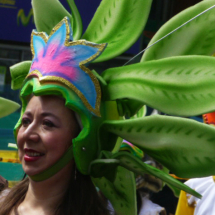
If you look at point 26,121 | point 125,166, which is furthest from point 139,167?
point 26,121

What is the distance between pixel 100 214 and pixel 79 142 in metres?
0.28

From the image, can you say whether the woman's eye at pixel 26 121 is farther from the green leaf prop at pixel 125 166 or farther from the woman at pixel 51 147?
the green leaf prop at pixel 125 166

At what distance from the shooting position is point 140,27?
1.77m

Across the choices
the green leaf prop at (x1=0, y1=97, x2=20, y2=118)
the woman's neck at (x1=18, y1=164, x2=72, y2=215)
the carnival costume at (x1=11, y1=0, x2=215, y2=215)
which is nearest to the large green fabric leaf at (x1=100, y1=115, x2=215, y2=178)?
the carnival costume at (x1=11, y1=0, x2=215, y2=215)

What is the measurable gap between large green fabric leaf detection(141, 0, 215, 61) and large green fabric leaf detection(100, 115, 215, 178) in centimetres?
27

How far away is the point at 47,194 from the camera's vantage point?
168cm

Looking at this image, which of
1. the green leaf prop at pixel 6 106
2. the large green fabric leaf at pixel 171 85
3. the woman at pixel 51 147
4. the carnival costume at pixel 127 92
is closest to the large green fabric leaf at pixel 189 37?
the carnival costume at pixel 127 92

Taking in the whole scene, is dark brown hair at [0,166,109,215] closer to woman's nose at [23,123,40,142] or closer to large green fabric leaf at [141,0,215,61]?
woman's nose at [23,123,40,142]

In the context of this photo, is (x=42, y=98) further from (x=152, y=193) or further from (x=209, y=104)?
(x=152, y=193)

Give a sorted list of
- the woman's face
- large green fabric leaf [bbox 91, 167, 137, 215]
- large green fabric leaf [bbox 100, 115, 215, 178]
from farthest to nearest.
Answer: large green fabric leaf [bbox 91, 167, 137, 215] < the woman's face < large green fabric leaf [bbox 100, 115, 215, 178]

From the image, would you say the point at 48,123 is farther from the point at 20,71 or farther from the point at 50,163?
the point at 20,71

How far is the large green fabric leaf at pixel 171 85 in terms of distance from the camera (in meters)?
1.52

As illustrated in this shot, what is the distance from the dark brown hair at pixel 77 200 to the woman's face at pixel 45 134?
0.14 m

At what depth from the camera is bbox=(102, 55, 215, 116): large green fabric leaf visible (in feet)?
5.00
